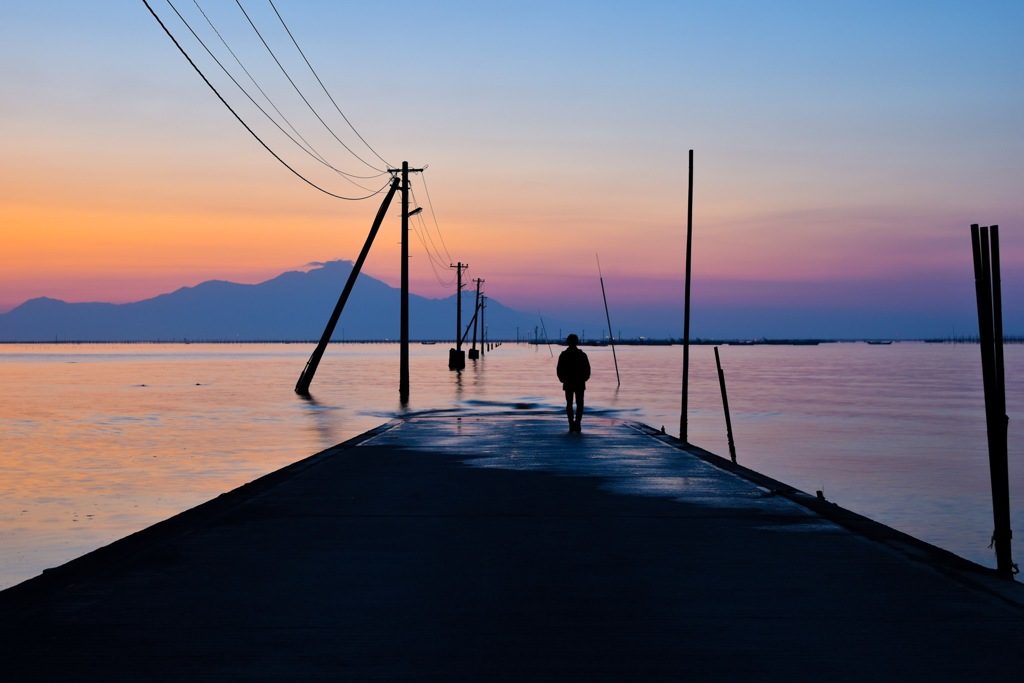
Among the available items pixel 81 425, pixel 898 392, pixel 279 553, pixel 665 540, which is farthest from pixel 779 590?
pixel 898 392

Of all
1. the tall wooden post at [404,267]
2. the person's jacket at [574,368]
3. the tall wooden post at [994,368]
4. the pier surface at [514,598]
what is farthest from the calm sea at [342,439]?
the person's jacket at [574,368]

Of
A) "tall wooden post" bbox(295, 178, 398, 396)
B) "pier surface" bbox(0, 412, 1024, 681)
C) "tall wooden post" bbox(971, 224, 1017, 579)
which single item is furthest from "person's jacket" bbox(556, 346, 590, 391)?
"tall wooden post" bbox(295, 178, 398, 396)

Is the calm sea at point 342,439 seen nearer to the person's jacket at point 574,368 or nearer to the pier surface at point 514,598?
the pier surface at point 514,598

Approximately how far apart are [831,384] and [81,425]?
40700 mm

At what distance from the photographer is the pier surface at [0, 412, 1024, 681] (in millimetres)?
5652

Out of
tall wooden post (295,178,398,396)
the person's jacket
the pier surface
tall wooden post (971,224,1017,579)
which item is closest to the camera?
the pier surface

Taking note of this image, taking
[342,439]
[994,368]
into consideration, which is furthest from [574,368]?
[994,368]

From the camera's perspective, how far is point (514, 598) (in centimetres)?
718

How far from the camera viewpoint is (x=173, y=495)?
1588 cm

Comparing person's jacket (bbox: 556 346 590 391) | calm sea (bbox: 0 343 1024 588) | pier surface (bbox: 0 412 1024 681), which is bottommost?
calm sea (bbox: 0 343 1024 588)

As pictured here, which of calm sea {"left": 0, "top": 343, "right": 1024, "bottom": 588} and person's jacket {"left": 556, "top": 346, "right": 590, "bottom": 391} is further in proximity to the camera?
person's jacket {"left": 556, "top": 346, "right": 590, "bottom": 391}

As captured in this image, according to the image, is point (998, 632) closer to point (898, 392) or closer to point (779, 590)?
point (779, 590)

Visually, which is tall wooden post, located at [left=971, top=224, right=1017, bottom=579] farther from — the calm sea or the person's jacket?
the person's jacket

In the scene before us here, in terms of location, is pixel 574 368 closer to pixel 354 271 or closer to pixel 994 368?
pixel 994 368
